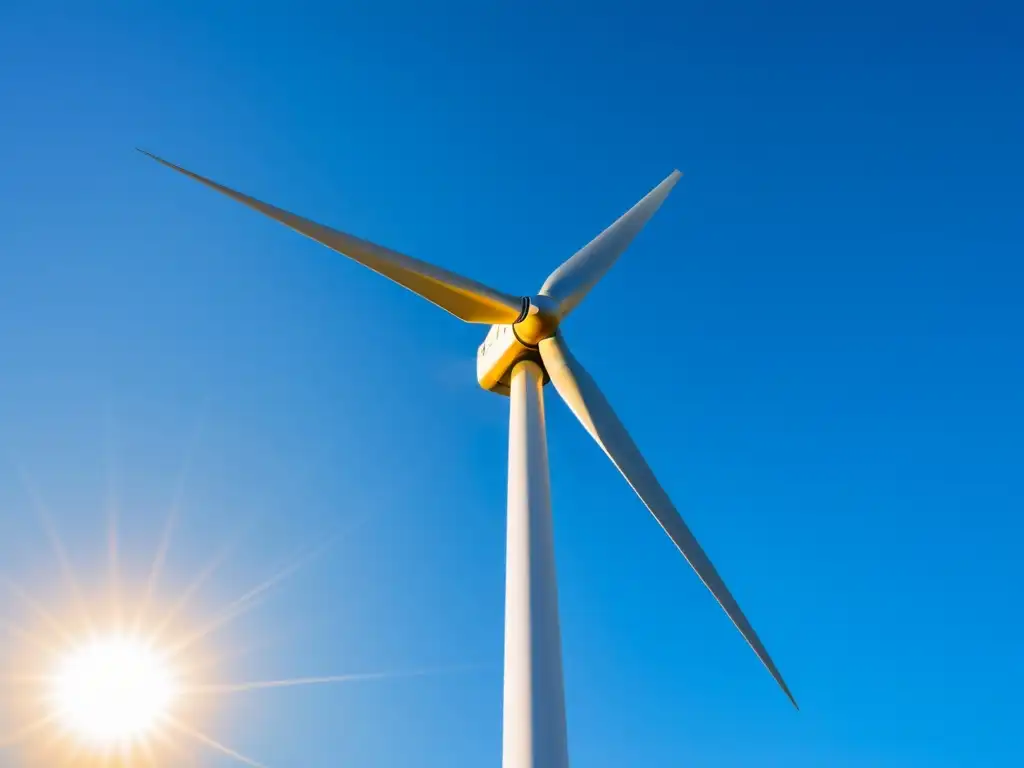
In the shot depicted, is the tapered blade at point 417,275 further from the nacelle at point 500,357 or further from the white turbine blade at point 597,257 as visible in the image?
the white turbine blade at point 597,257

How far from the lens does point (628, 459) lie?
51.5 feet

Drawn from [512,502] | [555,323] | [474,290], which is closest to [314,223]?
[474,290]

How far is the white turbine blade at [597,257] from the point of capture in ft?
56.9

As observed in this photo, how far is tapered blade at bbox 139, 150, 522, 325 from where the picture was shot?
1516cm

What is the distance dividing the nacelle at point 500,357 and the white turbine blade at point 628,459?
0.46 m

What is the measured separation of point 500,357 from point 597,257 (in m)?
3.76

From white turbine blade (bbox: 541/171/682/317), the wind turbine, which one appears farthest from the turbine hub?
white turbine blade (bbox: 541/171/682/317)

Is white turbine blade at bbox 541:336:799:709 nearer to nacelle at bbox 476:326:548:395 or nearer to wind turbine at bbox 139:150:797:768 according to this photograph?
wind turbine at bbox 139:150:797:768

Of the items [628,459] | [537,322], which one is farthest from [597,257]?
[628,459]

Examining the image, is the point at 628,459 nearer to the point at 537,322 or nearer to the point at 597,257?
the point at 537,322

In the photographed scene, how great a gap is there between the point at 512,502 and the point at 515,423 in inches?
86.5

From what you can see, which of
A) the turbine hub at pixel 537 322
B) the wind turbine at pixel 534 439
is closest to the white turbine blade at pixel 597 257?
the wind turbine at pixel 534 439

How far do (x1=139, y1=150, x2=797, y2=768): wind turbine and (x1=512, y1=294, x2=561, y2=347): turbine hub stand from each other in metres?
0.02

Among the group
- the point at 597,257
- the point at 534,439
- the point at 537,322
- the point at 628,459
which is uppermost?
the point at 597,257
